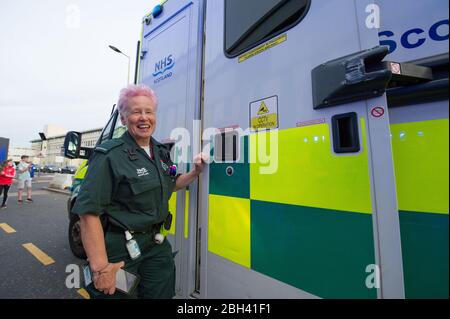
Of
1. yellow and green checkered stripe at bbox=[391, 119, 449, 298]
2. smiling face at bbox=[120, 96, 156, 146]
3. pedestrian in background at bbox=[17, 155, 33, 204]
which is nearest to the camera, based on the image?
yellow and green checkered stripe at bbox=[391, 119, 449, 298]

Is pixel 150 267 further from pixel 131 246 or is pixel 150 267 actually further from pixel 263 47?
pixel 263 47

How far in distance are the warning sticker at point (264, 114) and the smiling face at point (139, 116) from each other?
2.13 feet

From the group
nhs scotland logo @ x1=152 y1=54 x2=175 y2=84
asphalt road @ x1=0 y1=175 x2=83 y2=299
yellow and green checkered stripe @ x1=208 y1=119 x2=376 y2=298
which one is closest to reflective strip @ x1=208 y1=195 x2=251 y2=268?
yellow and green checkered stripe @ x1=208 y1=119 x2=376 y2=298

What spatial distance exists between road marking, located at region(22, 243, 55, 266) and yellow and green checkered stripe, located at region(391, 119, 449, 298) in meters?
4.00

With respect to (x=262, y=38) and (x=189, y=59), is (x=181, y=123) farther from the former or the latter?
(x=262, y=38)

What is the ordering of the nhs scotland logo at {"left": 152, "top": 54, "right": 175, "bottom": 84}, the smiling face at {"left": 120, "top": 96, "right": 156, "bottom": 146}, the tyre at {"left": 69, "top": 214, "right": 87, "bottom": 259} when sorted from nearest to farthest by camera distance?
the smiling face at {"left": 120, "top": 96, "right": 156, "bottom": 146} → the nhs scotland logo at {"left": 152, "top": 54, "right": 175, "bottom": 84} → the tyre at {"left": 69, "top": 214, "right": 87, "bottom": 259}

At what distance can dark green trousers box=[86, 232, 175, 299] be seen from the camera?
48.1 inches

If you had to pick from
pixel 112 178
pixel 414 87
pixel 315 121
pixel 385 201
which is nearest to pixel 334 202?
pixel 385 201

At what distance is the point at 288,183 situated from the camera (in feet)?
3.30

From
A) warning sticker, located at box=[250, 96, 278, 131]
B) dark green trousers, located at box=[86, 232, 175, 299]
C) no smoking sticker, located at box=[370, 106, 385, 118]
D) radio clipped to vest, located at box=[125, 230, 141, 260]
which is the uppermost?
warning sticker, located at box=[250, 96, 278, 131]

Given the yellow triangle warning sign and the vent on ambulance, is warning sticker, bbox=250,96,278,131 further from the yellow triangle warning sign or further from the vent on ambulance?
the vent on ambulance

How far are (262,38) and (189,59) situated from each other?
26.2 inches

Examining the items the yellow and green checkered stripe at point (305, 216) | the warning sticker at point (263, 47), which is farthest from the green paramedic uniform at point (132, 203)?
the warning sticker at point (263, 47)

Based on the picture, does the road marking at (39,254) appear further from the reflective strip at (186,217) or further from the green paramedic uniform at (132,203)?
the reflective strip at (186,217)
